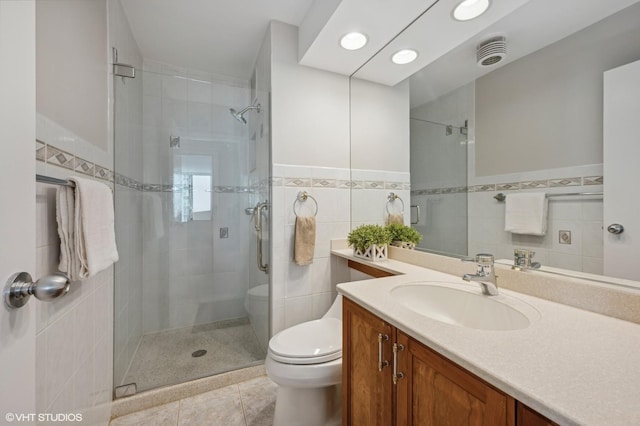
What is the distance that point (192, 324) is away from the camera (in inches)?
87.7

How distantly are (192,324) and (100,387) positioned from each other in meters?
0.95

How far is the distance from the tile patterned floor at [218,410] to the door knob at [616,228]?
175 cm

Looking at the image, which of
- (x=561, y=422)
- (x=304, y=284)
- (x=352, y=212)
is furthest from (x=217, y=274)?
(x=561, y=422)

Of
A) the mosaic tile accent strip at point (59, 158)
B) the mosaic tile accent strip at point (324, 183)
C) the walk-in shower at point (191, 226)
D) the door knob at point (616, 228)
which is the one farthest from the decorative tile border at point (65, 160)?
the door knob at point (616, 228)

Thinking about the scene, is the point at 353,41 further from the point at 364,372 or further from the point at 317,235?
the point at 364,372

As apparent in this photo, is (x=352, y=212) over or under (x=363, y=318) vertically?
over

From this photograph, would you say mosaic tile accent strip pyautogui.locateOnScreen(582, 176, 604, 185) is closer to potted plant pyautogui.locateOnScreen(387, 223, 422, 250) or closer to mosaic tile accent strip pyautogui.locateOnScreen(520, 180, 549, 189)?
mosaic tile accent strip pyautogui.locateOnScreen(520, 180, 549, 189)

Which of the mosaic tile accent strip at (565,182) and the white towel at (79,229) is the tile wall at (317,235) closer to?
the white towel at (79,229)

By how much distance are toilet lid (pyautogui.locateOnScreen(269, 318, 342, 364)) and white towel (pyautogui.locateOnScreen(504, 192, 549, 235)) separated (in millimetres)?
982

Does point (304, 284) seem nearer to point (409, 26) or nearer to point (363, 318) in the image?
point (363, 318)

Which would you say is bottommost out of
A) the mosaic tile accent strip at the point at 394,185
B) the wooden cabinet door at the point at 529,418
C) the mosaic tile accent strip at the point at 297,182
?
the wooden cabinet door at the point at 529,418

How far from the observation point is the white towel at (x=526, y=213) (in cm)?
100

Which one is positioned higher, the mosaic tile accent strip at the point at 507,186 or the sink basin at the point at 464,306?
the mosaic tile accent strip at the point at 507,186

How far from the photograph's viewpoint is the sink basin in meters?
0.90
